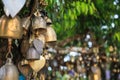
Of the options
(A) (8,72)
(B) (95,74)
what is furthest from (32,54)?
(B) (95,74)

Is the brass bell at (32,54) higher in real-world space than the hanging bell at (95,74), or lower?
higher

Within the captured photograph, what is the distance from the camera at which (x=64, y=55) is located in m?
6.38

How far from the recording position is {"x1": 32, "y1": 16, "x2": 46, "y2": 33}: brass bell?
1920 millimetres

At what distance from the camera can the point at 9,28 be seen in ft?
6.02

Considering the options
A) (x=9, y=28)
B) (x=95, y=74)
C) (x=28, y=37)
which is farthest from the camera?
(x=95, y=74)

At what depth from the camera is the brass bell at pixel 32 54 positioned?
73.5 inches

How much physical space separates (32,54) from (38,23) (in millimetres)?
141

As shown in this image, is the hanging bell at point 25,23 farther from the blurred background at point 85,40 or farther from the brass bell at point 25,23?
the blurred background at point 85,40

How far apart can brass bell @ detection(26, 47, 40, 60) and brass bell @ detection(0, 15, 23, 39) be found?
86mm

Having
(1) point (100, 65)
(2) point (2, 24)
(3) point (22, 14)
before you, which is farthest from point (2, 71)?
(1) point (100, 65)

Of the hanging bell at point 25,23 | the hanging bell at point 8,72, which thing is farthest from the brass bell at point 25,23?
the hanging bell at point 8,72

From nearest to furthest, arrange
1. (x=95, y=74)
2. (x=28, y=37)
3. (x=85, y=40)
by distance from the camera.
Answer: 1. (x=28, y=37)
2. (x=95, y=74)
3. (x=85, y=40)

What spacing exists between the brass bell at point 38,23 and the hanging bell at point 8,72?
0.19 meters

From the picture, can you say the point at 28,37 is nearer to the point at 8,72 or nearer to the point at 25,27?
the point at 25,27
